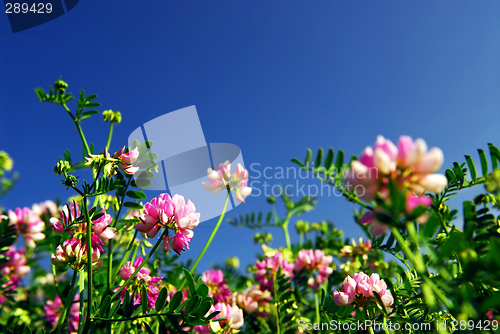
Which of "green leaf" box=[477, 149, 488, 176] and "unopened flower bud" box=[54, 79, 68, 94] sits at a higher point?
"unopened flower bud" box=[54, 79, 68, 94]

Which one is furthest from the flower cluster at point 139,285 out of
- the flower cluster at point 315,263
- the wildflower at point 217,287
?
the flower cluster at point 315,263

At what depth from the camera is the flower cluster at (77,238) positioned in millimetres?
1101

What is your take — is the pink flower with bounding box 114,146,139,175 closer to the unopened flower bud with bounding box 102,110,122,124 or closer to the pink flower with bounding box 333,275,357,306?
the unopened flower bud with bounding box 102,110,122,124

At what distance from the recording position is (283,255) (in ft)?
8.68

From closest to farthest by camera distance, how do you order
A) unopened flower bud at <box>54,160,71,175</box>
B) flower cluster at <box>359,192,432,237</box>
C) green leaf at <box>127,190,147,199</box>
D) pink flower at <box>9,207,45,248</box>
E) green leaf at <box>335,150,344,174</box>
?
flower cluster at <box>359,192,432,237</box> < green leaf at <box>335,150,344,174</box> < unopened flower bud at <box>54,160,71,175</box> < green leaf at <box>127,190,147,199</box> < pink flower at <box>9,207,45,248</box>

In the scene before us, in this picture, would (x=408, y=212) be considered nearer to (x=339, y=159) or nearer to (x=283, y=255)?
(x=339, y=159)

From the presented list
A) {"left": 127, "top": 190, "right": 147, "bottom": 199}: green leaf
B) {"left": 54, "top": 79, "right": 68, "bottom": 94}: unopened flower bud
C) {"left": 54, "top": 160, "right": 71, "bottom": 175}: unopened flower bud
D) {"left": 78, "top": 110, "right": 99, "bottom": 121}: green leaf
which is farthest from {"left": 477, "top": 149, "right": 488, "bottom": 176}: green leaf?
{"left": 54, "top": 79, "right": 68, "bottom": 94}: unopened flower bud

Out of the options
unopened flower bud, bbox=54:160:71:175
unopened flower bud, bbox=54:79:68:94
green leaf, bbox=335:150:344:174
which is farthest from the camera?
unopened flower bud, bbox=54:79:68:94

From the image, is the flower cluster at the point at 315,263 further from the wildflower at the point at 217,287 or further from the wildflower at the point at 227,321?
the wildflower at the point at 227,321

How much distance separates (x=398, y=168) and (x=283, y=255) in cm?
216

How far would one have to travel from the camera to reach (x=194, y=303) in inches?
37.4

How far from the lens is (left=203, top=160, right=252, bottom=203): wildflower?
1649 mm

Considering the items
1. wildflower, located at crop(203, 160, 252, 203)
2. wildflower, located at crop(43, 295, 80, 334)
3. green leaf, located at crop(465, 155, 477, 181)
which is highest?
wildflower, located at crop(203, 160, 252, 203)

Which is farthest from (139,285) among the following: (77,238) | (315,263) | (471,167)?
(315,263)
